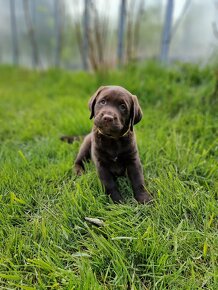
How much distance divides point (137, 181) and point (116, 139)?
34 cm

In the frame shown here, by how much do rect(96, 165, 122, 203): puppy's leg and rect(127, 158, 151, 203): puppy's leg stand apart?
128 mm

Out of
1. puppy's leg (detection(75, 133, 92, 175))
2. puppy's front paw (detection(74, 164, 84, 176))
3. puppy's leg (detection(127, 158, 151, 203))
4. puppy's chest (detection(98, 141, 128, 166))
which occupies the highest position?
puppy's chest (detection(98, 141, 128, 166))

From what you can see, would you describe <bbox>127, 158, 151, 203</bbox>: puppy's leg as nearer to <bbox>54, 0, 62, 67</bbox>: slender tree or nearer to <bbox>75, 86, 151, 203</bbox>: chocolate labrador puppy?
<bbox>75, 86, 151, 203</bbox>: chocolate labrador puppy

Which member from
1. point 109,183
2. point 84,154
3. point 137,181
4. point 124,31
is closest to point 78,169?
point 84,154

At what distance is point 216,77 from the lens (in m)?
3.92

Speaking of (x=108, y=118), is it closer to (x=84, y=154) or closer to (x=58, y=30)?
(x=84, y=154)

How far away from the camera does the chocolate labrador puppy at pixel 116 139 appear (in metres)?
2.07

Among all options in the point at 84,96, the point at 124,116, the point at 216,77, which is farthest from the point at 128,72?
the point at 124,116

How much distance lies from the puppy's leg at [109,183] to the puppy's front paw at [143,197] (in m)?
0.13

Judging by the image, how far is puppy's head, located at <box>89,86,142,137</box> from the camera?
2.02 meters

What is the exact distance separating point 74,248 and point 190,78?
A: 3551 millimetres

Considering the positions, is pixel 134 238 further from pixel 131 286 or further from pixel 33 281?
pixel 33 281

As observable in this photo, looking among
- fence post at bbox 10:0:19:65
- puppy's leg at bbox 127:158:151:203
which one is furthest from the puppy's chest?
fence post at bbox 10:0:19:65

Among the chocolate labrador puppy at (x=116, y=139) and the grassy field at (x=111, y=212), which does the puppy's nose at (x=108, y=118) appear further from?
the grassy field at (x=111, y=212)
